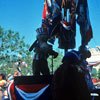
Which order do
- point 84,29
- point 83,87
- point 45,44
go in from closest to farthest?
1. point 83,87
2. point 45,44
3. point 84,29

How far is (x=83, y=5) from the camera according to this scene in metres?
4.70

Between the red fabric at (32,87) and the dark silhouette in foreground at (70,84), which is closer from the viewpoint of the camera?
the dark silhouette in foreground at (70,84)

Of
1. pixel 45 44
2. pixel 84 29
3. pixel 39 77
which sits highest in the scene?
pixel 84 29

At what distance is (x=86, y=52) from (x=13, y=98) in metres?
1.92

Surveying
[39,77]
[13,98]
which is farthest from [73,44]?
[13,98]


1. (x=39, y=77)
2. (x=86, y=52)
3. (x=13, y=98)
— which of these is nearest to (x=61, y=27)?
(x=86, y=52)

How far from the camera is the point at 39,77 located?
357cm

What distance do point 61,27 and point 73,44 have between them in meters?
0.52

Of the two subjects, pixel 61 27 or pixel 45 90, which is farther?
pixel 61 27

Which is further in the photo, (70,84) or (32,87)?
(32,87)

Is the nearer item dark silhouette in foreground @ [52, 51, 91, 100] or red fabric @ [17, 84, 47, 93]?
dark silhouette in foreground @ [52, 51, 91, 100]

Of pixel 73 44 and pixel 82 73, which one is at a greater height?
pixel 73 44

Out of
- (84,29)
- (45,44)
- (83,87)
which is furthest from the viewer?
(84,29)

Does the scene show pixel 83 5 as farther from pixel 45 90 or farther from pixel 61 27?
pixel 45 90
